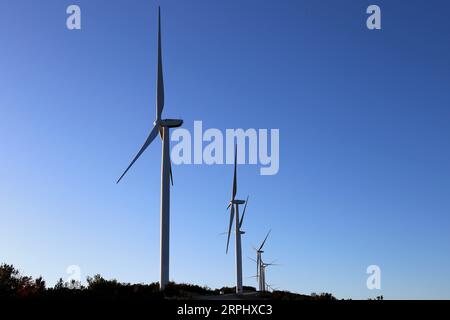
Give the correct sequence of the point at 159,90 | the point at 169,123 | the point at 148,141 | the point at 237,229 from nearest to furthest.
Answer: the point at 148,141
the point at 169,123
the point at 159,90
the point at 237,229

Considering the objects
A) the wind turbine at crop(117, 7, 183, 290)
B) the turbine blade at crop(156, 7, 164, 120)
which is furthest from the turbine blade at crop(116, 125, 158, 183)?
the turbine blade at crop(156, 7, 164, 120)

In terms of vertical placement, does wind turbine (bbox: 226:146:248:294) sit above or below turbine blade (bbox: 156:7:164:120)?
below

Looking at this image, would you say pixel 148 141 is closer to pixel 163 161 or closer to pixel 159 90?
pixel 163 161

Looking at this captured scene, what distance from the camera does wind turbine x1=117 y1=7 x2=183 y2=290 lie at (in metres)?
55.9

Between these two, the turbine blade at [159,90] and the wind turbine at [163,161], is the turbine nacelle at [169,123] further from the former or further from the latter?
the turbine blade at [159,90]

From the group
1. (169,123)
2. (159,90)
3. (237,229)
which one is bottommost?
(237,229)

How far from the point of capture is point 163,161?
60.1m

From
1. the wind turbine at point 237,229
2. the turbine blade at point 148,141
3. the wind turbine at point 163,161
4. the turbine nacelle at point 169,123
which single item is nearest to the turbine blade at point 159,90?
the wind turbine at point 163,161

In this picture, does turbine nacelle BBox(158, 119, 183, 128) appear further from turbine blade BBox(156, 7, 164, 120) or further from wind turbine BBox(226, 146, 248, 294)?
wind turbine BBox(226, 146, 248, 294)

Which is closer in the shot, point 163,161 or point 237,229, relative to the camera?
point 163,161

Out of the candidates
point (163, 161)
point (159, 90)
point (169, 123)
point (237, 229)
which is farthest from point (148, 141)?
point (237, 229)
